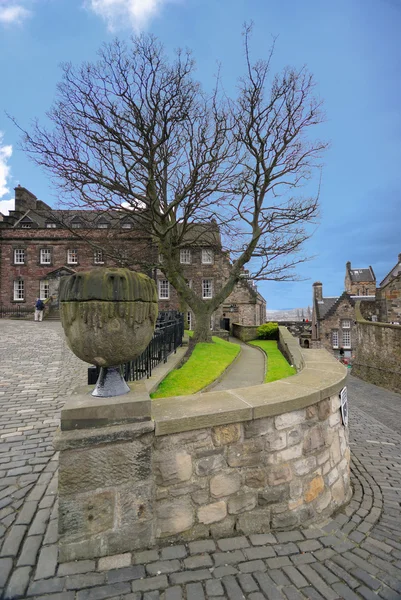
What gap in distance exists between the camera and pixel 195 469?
2955 mm

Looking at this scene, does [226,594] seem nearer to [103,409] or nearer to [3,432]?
[103,409]

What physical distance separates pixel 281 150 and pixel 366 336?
642 inches

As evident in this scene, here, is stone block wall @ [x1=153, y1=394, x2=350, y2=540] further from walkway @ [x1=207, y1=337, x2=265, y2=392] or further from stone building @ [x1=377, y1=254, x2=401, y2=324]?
stone building @ [x1=377, y1=254, x2=401, y2=324]

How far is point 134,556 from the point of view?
267cm

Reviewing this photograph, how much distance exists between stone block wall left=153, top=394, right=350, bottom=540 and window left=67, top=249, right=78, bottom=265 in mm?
36567

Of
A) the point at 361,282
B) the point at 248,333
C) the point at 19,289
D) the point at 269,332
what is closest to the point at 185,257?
the point at 248,333

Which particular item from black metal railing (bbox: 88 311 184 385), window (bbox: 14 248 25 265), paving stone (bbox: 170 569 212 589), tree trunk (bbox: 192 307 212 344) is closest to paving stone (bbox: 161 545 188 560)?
paving stone (bbox: 170 569 212 589)

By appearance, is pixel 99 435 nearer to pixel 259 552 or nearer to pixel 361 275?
pixel 259 552

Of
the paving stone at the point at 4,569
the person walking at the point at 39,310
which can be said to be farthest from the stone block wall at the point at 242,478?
the person walking at the point at 39,310

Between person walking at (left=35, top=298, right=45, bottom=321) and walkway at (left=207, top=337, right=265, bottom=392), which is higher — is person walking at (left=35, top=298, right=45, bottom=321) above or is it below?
above

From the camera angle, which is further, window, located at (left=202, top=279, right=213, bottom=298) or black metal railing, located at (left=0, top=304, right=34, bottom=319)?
window, located at (left=202, top=279, right=213, bottom=298)

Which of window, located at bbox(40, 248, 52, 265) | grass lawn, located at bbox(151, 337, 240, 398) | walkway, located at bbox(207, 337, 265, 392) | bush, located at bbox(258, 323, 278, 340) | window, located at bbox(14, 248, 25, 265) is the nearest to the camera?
grass lawn, located at bbox(151, 337, 240, 398)

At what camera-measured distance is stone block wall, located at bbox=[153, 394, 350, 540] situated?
2.89 m

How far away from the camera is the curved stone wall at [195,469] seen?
8.61 feet
